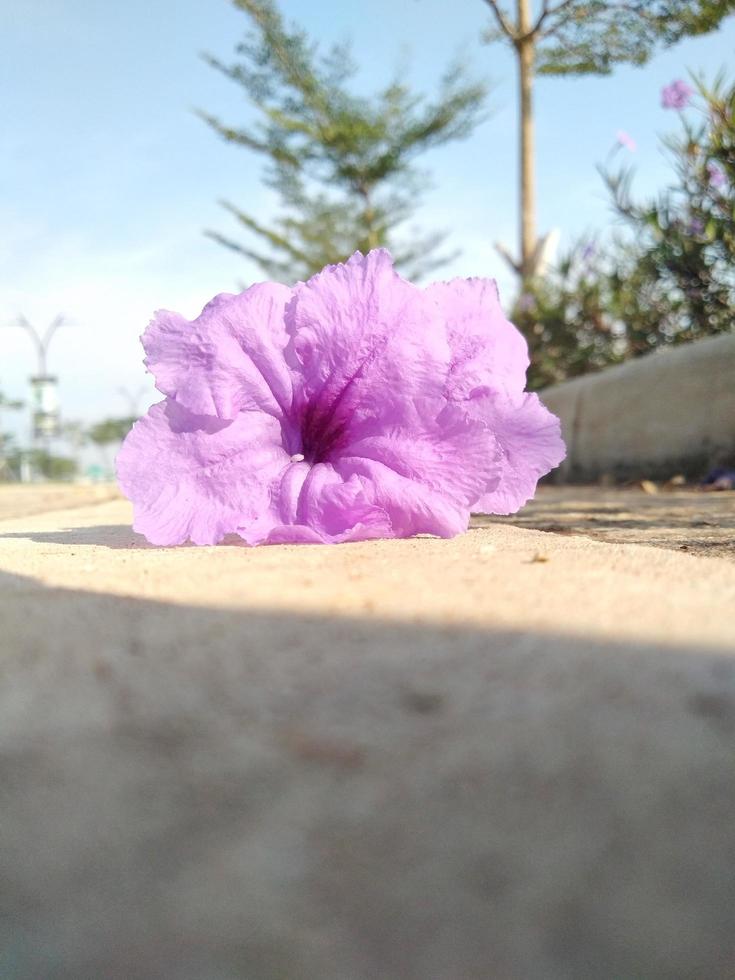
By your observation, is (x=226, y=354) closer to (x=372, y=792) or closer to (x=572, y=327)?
(x=372, y=792)

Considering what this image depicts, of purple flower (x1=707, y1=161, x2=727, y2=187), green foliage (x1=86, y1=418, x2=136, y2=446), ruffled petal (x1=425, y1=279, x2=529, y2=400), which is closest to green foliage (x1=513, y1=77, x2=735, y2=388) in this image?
purple flower (x1=707, y1=161, x2=727, y2=187)

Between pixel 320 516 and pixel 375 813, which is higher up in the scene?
pixel 320 516

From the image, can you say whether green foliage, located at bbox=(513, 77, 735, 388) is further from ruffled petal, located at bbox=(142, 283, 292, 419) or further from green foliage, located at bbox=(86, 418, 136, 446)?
green foliage, located at bbox=(86, 418, 136, 446)

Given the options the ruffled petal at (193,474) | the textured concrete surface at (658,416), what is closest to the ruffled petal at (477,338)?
the ruffled petal at (193,474)

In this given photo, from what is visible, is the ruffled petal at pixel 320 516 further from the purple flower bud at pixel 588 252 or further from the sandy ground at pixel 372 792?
the purple flower bud at pixel 588 252

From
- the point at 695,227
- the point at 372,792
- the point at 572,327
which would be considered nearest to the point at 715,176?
the point at 695,227

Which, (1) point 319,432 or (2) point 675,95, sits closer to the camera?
(1) point 319,432
